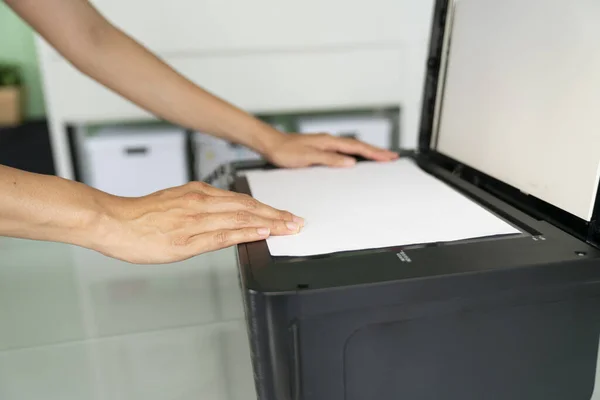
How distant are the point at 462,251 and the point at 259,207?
0.60 ft

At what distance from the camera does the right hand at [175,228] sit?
46 cm

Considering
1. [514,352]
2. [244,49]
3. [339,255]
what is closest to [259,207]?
[339,255]

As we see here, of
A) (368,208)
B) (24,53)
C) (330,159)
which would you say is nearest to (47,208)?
(368,208)

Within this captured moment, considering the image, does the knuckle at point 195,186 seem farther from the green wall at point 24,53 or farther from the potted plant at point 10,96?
the green wall at point 24,53

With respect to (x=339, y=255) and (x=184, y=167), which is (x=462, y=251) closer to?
(x=339, y=255)

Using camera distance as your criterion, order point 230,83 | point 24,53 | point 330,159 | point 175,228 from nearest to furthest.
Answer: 1. point 175,228
2. point 330,159
3. point 230,83
4. point 24,53

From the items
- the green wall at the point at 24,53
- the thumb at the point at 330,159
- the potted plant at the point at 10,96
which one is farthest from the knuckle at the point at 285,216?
the green wall at the point at 24,53

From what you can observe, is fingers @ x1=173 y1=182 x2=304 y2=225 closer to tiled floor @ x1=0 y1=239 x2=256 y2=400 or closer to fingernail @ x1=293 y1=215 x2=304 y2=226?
fingernail @ x1=293 y1=215 x2=304 y2=226

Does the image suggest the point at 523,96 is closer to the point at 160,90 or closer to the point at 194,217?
the point at 194,217

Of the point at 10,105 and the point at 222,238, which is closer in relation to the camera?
the point at 222,238

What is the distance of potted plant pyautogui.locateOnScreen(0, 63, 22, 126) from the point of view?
5.96ft

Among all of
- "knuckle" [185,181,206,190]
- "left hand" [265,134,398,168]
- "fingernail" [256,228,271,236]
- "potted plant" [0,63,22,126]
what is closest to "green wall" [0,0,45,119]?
"potted plant" [0,63,22,126]

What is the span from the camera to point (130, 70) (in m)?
0.78

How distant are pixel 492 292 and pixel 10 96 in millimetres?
1876
